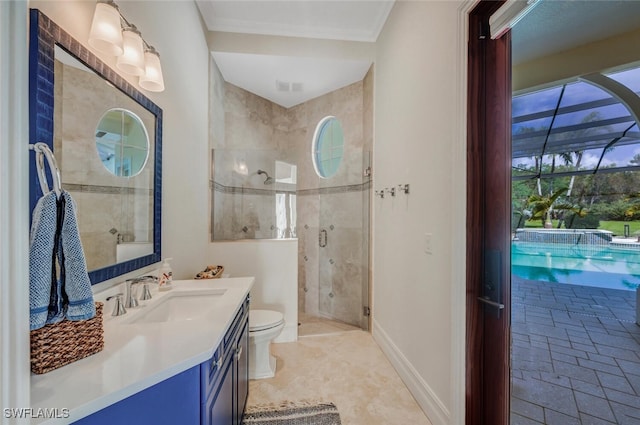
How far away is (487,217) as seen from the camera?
134cm

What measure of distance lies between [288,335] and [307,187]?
1854mm

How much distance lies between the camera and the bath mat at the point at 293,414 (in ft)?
5.23

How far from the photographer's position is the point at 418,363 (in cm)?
179

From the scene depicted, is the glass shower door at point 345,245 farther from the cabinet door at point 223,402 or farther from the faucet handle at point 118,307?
the faucet handle at point 118,307

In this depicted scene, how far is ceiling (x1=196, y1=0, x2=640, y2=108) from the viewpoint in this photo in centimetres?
110

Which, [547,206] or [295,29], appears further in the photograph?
[295,29]

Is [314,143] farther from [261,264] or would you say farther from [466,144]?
[466,144]

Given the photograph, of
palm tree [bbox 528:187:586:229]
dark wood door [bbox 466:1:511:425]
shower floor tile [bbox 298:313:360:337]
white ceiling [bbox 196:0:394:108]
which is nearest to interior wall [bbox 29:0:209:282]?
white ceiling [bbox 196:0:394:108]

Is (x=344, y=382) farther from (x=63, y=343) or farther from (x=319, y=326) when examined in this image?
(x=63, y=343)

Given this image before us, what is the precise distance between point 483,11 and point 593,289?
1367mm

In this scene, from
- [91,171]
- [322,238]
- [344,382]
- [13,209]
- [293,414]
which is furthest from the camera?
[322,238]

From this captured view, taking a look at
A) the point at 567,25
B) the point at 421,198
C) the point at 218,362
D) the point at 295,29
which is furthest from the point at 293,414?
the point at 295,29

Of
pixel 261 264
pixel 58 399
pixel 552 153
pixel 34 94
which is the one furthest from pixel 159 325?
pixel 552 153

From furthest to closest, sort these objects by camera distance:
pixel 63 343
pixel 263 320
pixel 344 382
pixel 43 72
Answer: pixel 263 320 → pixel 344 382 → pixel 43 72 → pixel 63 343
